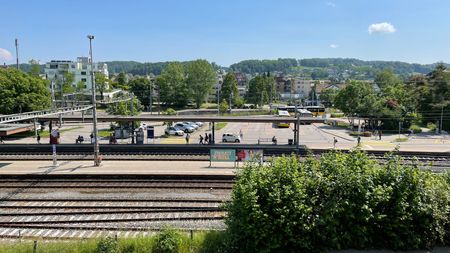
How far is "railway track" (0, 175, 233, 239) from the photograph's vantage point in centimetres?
1476

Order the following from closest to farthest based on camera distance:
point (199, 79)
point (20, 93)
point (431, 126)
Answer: point (20, 93), point (431, 126), point (199, 79)

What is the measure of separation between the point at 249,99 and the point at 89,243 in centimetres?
8415

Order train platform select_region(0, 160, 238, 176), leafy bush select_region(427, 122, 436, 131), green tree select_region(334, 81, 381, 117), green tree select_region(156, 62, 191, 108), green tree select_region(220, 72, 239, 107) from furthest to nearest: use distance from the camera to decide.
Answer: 1. green tree select_region(220, 72, 239, 107)
2. green tree select_region(156, 62, 191, 108)
3. green tree select_region(334, 81, 381, 117)
4. leafy bush select_region(427, 122, 436, 131)
5. train platform select_region(0, 160, 238, 176)

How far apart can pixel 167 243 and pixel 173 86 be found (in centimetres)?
7691

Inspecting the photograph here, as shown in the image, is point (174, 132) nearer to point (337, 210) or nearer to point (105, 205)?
point (105, 205)

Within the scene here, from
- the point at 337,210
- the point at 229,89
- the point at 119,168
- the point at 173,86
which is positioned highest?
the point at 173,86

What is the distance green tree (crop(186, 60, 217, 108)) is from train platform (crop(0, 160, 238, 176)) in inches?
2345

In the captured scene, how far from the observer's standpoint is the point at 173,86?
84.4m

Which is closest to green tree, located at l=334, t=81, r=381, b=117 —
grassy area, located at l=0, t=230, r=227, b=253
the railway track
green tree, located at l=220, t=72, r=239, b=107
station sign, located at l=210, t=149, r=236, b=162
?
green tree, located at l=220, t=72, r=239, b=107

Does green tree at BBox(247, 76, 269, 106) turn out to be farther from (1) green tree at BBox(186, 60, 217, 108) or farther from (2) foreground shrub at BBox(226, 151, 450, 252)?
(2) foreground shrub at BBox(226, 151, 450, 252)

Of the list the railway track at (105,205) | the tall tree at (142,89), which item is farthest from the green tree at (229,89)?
the railway track at (105,205)

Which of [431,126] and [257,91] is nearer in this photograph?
[431,126]

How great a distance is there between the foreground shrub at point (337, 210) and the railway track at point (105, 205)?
4.23 meters

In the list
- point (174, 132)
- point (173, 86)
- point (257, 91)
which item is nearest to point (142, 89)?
point (173, 86)
